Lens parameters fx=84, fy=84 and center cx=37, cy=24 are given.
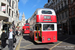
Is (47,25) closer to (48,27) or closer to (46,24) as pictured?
(46,24)

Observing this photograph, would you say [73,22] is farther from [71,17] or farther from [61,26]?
[61,26]

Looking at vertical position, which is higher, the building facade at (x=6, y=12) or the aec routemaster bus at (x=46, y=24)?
the building facade at (x=6, y=12)

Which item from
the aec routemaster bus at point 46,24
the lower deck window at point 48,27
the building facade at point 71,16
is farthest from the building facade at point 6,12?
the building facade at point 71,16

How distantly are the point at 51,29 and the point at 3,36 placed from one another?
16.5 feet

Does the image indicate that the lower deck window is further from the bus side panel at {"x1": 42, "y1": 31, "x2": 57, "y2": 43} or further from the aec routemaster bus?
the bus side panel at {"x1": 42, "y1": 31, "x2": 57, "y2": 43}

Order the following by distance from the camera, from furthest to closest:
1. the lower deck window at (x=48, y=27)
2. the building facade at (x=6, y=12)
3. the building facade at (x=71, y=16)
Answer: the building facade at (x=71, y=16), the building facade at (x=6, y=12), the lower deck window at (x=48, y=27)

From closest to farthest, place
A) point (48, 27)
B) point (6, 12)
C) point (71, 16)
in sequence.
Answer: point (48, 27), point (6, 12), point (71, 16)

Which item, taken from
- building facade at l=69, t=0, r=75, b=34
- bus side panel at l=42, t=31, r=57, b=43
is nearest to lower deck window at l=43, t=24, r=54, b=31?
bus side panel at l=42, t=31, r=57, b=43

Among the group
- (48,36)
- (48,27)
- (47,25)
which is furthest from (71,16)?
(48,36)

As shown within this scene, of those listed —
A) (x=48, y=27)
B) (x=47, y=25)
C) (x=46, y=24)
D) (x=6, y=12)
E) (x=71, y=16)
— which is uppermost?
(x=71, y=16)

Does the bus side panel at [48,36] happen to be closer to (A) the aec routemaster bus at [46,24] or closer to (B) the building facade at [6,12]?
(A) the aec routemaster bus at [46,24]

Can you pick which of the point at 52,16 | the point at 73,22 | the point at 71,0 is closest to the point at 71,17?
the point at 73,22

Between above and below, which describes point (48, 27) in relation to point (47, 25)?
below

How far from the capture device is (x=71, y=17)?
2488cm
